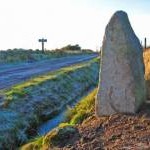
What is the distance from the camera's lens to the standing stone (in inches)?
559

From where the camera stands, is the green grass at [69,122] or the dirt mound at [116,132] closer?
the dirt mound at [116,132]

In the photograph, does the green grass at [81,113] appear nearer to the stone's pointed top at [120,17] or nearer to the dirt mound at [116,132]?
the dirt mound at [116,132]

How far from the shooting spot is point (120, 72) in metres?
14.3

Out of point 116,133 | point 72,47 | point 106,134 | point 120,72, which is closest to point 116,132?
point 116,133

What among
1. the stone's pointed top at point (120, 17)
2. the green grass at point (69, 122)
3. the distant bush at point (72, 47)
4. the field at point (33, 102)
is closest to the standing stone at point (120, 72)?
the stone's pointed top at point (120, 17)

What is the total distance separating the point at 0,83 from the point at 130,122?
565 inches

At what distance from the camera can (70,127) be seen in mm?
14078

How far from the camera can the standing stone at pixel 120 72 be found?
14.2 meters

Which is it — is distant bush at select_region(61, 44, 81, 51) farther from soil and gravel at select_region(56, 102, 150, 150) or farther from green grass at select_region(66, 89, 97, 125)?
soil and gravel at select_region(56, 102, 150, 150)

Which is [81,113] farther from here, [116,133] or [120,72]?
[116,133]

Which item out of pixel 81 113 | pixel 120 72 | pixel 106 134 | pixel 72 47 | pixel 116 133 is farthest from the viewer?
pixel 72 47

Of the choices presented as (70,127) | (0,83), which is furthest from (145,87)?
(0,83)

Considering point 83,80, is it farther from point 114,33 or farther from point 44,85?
point 114,33

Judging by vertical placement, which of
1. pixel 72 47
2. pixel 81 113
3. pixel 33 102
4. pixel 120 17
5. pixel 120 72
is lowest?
pixel 33 102
